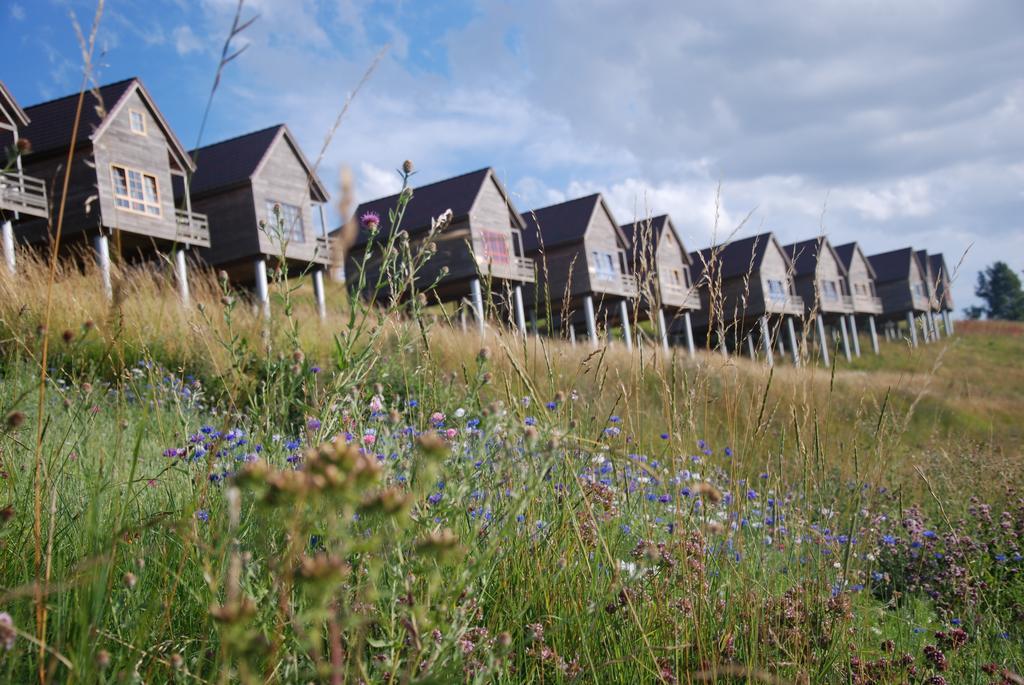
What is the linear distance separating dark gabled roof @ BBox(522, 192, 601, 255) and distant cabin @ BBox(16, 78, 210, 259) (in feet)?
43.0

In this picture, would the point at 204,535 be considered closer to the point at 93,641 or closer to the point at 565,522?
the point at 93,641

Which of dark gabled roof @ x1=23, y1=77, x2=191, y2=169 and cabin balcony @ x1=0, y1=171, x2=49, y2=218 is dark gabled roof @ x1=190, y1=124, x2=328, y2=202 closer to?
dark gabled roof @ x1=23, y1=77, x2=191, y2=169

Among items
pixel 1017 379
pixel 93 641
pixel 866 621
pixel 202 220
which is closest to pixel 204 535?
pixel 93 641

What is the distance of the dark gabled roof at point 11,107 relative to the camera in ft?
55.0

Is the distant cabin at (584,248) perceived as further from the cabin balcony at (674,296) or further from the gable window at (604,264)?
the cabin balcony at (674,296)

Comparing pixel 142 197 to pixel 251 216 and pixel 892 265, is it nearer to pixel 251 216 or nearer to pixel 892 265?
pixel 251 216

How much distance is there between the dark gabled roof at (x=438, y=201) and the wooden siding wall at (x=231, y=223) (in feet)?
12.7

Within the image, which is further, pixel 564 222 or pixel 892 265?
pixel 892 265

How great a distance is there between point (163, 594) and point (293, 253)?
22487mm

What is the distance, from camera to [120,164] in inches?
781

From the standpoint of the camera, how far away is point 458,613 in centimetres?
167

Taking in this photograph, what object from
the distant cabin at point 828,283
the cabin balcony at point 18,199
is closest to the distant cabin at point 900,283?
the distant cabin at point 828,283

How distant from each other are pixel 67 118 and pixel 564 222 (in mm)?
17188

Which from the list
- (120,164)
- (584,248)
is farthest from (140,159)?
(584,248)
